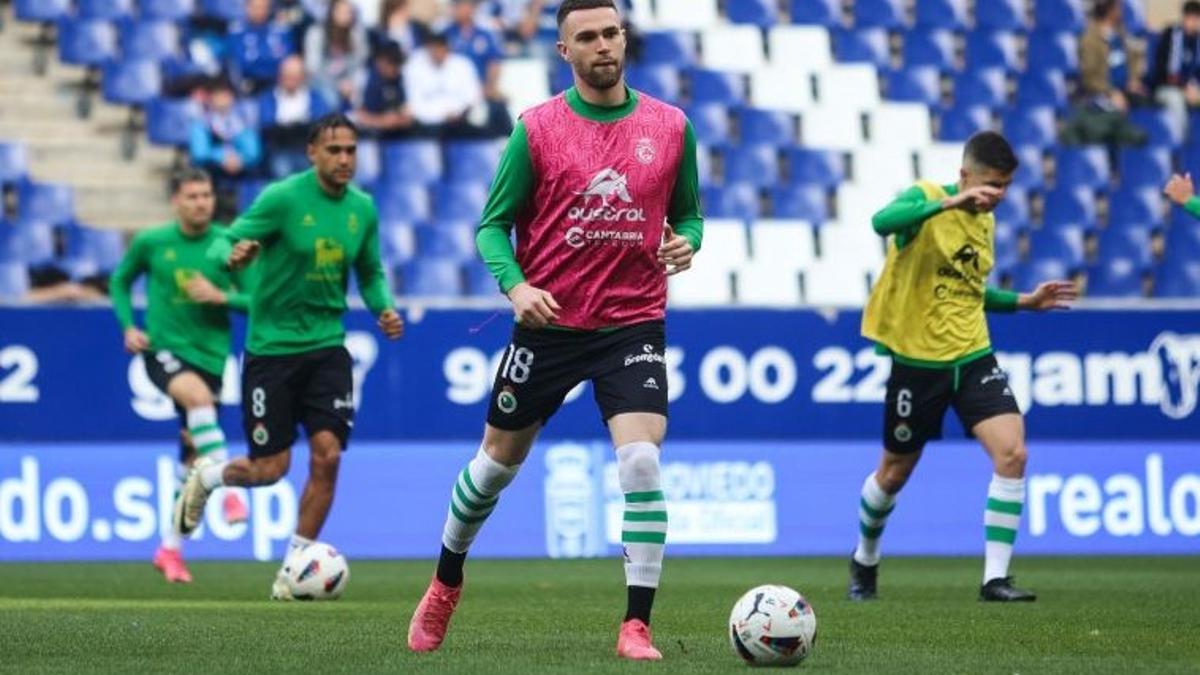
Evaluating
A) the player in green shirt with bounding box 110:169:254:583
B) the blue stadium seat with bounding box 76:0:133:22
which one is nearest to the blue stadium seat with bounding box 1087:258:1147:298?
the blue stadium seat with bounding box 76:0:133:22

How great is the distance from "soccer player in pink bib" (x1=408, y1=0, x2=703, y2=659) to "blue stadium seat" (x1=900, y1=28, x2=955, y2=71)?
1611 centimetres

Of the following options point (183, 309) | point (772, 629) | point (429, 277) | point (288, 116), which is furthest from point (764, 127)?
point (772, 629)

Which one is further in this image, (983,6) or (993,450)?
(983,6)

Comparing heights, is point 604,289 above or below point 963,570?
above

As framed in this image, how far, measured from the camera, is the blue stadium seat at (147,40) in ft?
73.6

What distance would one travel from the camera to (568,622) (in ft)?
35.2

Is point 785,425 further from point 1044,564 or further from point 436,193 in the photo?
point 436,193

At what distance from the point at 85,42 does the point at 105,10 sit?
0.37 m

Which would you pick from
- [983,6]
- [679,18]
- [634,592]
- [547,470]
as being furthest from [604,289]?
[983,6]

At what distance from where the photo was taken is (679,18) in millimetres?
24219

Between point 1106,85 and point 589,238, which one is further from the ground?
point 1106,85

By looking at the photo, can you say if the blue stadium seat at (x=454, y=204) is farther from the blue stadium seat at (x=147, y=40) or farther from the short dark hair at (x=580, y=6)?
the short dark hair at (x=580, y=6)

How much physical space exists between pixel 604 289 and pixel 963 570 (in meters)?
7.85

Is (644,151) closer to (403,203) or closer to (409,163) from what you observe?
(403,203)
